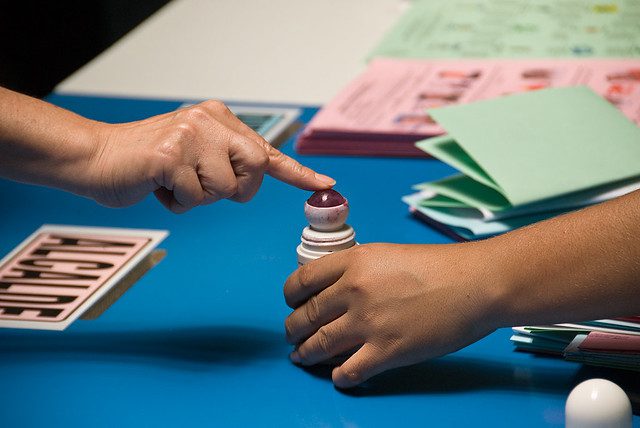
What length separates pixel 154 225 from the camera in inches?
54.6

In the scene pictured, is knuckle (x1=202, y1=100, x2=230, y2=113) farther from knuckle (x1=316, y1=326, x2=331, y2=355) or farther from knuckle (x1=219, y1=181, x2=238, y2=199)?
knuckle (x1=316, y1=326, x2=331, y2=355)

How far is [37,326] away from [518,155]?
0.63m

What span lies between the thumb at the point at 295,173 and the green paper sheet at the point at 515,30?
2.78ft

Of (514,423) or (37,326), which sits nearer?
(514,423)

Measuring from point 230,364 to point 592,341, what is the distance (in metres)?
0.37

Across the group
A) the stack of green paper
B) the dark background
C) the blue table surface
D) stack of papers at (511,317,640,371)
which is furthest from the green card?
the dark background

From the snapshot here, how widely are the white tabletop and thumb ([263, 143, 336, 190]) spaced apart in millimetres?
718

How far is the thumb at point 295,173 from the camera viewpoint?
1077 mm

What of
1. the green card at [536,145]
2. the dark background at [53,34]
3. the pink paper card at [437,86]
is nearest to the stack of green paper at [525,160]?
the green card at [536,145]

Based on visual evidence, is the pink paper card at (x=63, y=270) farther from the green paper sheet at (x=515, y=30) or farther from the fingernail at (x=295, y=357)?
the green paper sheet at (x=515, y=30)

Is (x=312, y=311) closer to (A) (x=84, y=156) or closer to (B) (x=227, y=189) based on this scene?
(B) (x=227, y=189)

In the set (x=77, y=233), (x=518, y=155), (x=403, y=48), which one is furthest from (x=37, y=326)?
(x=403, y=48)

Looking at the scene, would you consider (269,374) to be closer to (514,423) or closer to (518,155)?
(514,423)

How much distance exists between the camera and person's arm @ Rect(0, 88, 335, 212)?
104 centimetres
